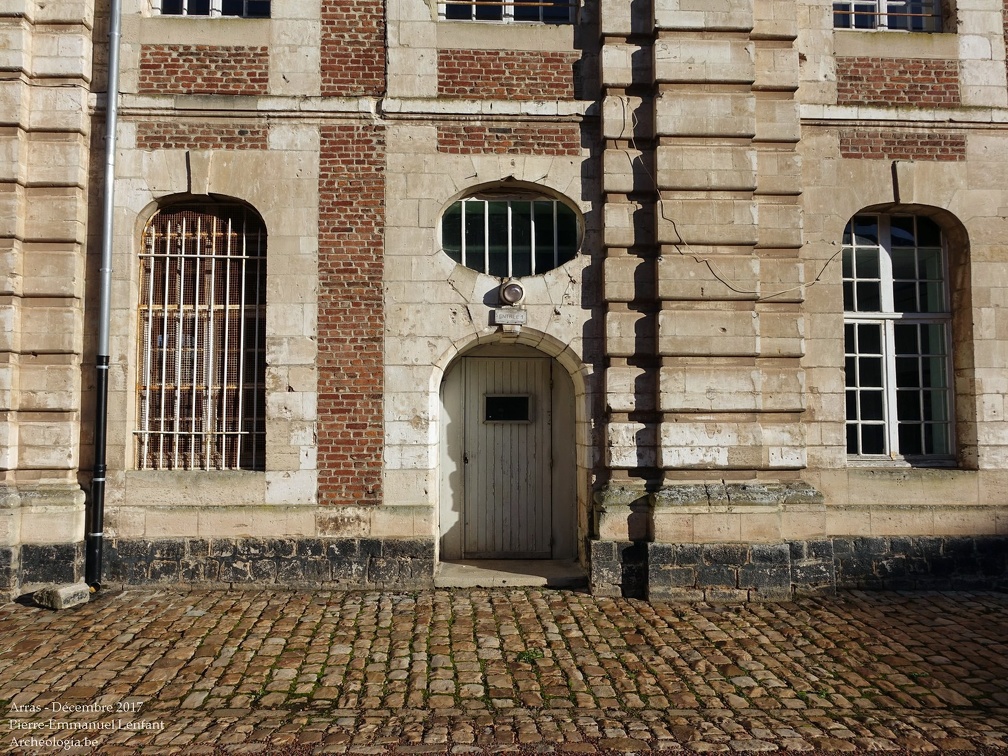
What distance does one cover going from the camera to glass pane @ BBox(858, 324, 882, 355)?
7031 mm

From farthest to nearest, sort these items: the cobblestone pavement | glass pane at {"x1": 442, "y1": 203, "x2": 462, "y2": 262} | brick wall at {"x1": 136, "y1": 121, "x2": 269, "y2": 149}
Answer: glass pane at {"x1": 442, "y1": 203, "x2": 462, "y2": 262}
brick wall at {"x1": 136, "y1": 121, "x2": 269, "y2": 149}
the cobblestone pavement

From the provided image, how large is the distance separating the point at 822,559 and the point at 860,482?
96cm

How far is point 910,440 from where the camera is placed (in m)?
7.01

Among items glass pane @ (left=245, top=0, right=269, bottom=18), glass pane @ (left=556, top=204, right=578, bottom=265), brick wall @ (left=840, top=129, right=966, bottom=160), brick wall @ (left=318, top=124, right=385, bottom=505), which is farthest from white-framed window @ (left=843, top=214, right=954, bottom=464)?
glass pane @ (left=245, top=0, right=269, bottom=18)

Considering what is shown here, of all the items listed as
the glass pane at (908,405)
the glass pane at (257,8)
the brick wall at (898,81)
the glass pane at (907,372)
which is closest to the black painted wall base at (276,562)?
the glass pane at (908,405)

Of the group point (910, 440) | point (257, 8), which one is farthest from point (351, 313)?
point (910, 440)

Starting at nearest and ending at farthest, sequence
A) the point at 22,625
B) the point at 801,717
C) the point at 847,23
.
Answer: the point at 801,717 → the point at 22,625 → the point at 847,23

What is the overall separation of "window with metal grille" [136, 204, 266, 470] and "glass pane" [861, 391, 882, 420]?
247 inches

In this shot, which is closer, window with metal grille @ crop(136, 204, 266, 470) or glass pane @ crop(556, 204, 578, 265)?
window with metal grille @ crop(136, 204, 266, 470)

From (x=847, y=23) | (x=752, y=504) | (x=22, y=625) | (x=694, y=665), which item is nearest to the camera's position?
(x=694, y=665)

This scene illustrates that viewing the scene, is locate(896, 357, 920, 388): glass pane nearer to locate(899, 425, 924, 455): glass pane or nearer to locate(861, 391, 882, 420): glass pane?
locate(861, 391, 882, 420): glass pane

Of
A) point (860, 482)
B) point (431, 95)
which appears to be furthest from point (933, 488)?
point (431, 95)

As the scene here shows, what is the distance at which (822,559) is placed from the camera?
6223 mm

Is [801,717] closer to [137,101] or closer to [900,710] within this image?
[900,710]
